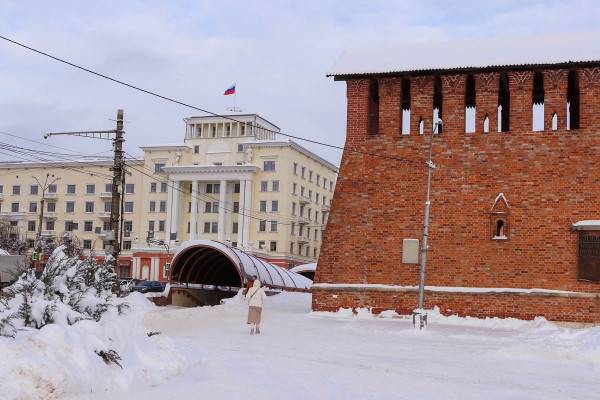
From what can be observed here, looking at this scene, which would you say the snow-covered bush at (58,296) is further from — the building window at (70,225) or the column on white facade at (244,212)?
the building window at (70,225)

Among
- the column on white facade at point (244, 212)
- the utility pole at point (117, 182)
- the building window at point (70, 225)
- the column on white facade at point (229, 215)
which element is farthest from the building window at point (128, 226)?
the utility pole at point (117, 182)

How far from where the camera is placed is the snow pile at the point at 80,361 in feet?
26.3

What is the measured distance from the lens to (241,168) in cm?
8156

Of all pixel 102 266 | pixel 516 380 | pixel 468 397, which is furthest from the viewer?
pixel 102 266

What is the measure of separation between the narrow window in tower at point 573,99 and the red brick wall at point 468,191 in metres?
0.87

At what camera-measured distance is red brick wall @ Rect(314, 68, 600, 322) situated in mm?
22641

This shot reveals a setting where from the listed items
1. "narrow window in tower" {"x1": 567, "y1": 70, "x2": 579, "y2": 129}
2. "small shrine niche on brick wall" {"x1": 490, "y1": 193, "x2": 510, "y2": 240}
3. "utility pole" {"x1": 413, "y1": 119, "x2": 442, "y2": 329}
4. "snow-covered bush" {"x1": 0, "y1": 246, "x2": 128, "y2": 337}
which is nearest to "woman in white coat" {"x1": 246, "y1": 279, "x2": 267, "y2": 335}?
"utility pole" {"x1": 413, "y1": 119, "x2": 442, "y2": 329}

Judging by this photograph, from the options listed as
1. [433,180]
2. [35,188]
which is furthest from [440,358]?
[35,188]

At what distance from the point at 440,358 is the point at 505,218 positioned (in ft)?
Result: 30.9

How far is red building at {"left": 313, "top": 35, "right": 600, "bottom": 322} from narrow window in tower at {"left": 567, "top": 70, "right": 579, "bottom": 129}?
0.07m

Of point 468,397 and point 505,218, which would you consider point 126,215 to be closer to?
point 505,218

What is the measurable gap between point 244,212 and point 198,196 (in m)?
5.85

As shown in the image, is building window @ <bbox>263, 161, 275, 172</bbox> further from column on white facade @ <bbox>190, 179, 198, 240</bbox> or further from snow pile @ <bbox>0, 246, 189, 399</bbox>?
snow pile @ <bbox>0, 246, 189, 399</bbox>

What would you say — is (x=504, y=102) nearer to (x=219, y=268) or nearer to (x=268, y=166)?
(x=219, y=268)
